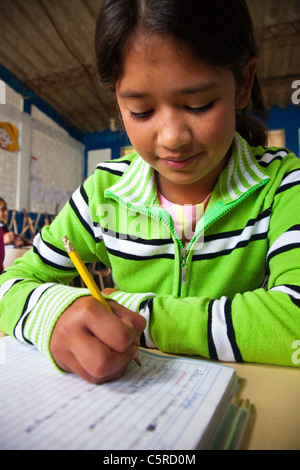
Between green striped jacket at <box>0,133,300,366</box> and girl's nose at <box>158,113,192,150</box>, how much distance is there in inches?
6.9

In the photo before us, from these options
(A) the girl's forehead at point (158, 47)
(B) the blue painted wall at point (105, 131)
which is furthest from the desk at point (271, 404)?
(B) the blue painted wall at point (105, 131)

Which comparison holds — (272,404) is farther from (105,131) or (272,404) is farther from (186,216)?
(105,131)

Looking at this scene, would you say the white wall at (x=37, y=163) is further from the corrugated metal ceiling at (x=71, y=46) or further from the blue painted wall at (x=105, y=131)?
the corrugated metal ceiling at (x=71, y=46)

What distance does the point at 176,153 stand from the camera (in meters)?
0.52

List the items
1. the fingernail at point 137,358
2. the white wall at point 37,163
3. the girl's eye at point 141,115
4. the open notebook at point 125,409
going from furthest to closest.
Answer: the white wall at point 37,163, the girl's eye at point 141,115, the fingernail at point 137,358, the open notebook at point 125,409

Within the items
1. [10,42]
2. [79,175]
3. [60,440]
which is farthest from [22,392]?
[79,175]

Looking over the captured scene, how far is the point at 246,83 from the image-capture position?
59 cm

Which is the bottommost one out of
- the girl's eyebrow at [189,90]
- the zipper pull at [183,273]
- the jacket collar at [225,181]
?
the zipper pull at [183,273]

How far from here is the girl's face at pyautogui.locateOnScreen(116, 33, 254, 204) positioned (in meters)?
0.45

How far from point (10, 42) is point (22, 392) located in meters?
4.74

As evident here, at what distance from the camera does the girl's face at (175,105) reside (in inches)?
17.8

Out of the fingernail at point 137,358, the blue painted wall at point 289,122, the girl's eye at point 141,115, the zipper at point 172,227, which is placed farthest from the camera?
the blue painted wall at point 289,122

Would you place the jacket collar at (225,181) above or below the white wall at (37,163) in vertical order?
below

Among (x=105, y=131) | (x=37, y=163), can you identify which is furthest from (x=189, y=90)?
(x=105, y=131)
